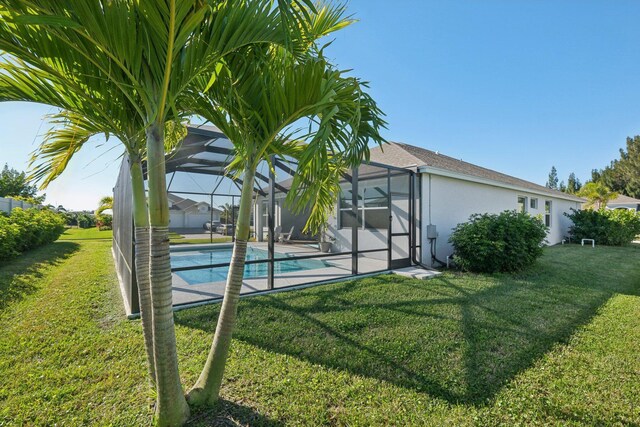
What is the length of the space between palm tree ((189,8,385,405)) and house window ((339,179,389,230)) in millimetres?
7898

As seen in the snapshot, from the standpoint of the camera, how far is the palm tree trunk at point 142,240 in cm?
230

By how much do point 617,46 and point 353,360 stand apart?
557 inches

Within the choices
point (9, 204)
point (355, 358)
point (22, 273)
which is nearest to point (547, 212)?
point (355, 358)

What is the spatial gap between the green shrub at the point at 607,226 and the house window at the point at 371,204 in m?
15.3

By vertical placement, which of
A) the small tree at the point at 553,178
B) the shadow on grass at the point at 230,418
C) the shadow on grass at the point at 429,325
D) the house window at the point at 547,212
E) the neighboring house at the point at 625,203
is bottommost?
the shadow on grass at the point at 230,418

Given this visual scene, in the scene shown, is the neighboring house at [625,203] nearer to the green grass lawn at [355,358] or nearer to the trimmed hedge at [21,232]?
the green grass lawn at [355,358]

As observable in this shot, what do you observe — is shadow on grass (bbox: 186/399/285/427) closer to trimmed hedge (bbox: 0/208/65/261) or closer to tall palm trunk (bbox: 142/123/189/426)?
tall palm trunk (bbox: 142/123/189/426)

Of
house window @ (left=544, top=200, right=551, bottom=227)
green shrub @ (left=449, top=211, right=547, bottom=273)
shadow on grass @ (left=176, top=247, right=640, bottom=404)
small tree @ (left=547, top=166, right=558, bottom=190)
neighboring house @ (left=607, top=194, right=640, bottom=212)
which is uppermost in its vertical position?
small tree @ (left=547, top=166, right=558, bottom=190)

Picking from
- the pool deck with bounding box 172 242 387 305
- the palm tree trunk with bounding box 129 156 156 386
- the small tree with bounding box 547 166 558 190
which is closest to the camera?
the palm tree trunk with bounding box 129 156 156 386

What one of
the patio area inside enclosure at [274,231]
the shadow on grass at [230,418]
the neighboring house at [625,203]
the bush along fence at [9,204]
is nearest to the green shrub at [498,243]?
the patio area inside enclosure at [274,231]

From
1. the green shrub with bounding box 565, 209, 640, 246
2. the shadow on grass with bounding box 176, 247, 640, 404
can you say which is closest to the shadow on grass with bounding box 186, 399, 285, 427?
the shadow on grass with bounding box 176, 247, 640, 404

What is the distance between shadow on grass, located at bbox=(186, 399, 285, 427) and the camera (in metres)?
2.40

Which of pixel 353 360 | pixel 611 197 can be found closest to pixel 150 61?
pixel 353 360

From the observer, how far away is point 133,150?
2.40 meters
